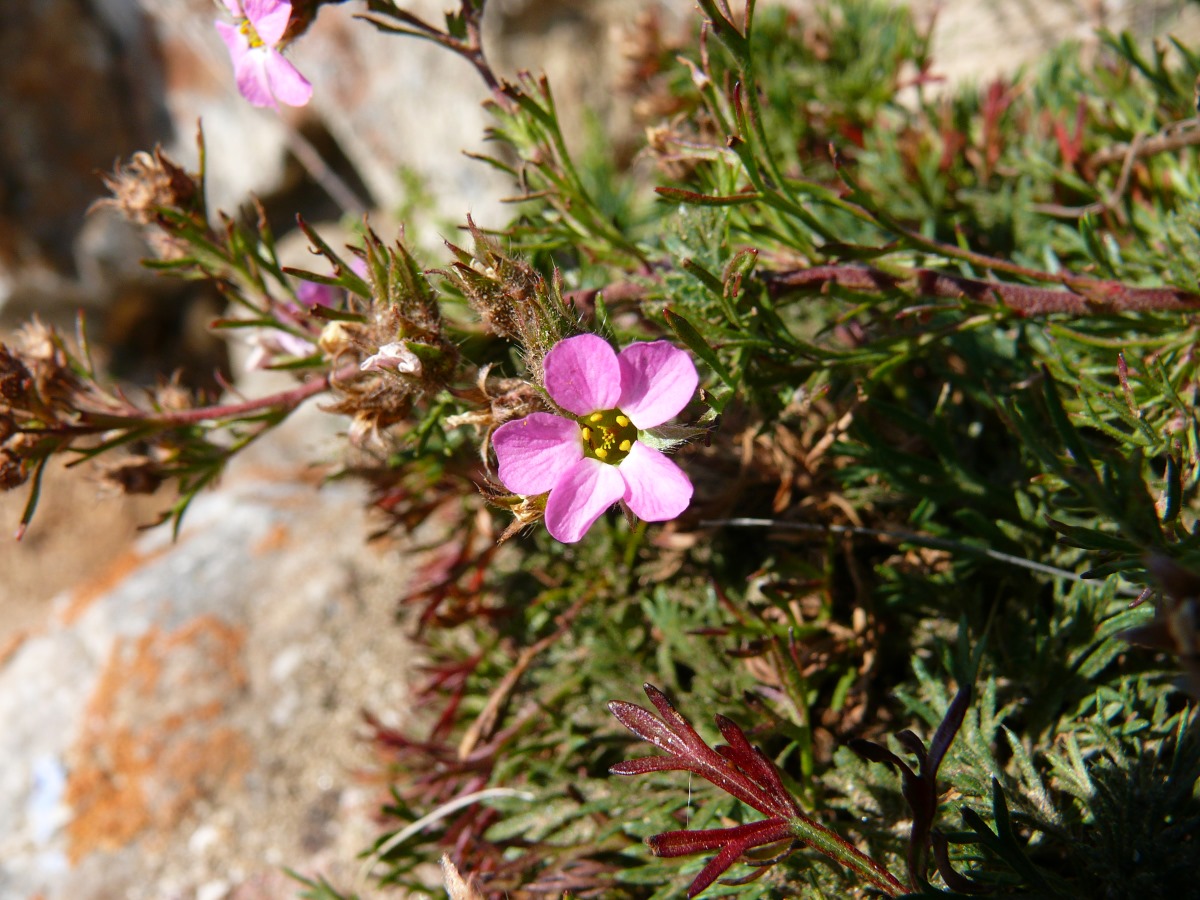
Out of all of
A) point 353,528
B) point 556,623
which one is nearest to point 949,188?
point 556,623

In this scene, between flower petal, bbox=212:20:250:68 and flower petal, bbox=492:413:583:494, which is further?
flower petal, bbox=212:20:250:68

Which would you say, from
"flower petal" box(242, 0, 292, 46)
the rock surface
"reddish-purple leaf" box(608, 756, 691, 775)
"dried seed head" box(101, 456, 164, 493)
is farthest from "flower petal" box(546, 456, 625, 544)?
the rock surface

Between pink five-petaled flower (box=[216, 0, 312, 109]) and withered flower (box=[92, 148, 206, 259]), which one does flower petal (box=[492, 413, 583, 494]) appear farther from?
withered flower (box=[92, 148, 206, 259])

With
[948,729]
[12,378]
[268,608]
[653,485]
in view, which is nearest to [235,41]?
[12,378]

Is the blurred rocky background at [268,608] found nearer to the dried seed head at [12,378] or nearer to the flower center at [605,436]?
the dried seed head at [12,378]

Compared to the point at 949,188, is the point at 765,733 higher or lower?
lower

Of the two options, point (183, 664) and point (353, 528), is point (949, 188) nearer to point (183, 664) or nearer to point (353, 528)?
point (353, 528)

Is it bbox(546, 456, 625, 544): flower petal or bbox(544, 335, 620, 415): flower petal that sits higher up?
bbox(544, 335, 620, 415): flower petal
